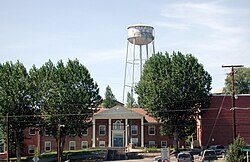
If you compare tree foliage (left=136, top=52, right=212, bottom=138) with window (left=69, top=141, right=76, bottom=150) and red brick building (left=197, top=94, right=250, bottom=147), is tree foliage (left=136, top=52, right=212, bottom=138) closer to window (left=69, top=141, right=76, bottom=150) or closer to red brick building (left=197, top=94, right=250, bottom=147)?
red brick building (left=197, top=94, right=250, bottom=147)

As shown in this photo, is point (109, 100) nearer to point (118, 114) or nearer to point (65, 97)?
point (118, 114)

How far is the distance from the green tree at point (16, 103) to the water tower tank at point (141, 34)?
25.1 metres

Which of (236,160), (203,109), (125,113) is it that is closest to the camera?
(236,160)

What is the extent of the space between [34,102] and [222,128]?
27813 millimetres

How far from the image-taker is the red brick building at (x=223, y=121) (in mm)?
74438

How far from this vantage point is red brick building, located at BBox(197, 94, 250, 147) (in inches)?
2931

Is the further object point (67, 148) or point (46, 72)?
point (67, 148)

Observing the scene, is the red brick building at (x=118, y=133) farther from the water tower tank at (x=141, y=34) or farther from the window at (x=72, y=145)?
the water tower tank at (x=141, y=34)

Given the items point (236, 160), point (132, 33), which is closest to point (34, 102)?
point (132, 33)

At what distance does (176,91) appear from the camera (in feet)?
224

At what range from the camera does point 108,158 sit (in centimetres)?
7181

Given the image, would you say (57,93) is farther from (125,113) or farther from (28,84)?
(125,113)

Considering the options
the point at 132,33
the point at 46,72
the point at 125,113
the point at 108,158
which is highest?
the point at 132,33

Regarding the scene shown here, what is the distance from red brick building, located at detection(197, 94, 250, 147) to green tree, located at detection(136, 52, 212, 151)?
401cm
